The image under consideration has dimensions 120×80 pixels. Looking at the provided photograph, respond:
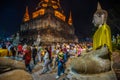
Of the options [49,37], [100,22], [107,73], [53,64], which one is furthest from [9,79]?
[49,37]

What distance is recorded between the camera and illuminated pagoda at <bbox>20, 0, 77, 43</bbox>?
5981 centimetres

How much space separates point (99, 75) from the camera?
3.68m

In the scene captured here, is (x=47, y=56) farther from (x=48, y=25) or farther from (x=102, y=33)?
(x=48, y=25)

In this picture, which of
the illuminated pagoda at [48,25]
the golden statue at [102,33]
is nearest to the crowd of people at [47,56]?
the golden statue at [102,33]

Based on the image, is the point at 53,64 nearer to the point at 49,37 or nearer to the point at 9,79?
the point at 9,79

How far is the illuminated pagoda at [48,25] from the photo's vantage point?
196 feet

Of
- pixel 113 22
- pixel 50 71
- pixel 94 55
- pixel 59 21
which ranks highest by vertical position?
pixel 59 21

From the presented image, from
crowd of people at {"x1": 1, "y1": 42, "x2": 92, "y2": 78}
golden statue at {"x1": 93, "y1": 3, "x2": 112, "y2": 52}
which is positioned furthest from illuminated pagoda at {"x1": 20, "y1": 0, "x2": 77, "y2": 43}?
golden statue at {"x1": 93, "y1": 3, "x2": 112, "y2": 52}

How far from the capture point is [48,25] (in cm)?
6191

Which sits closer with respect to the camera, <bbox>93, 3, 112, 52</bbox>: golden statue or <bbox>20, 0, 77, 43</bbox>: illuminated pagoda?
<bbox>93, 3, 112, 52</bbox>: golden statue

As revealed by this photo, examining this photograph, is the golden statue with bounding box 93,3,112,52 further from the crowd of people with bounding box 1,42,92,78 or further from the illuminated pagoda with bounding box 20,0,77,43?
the illuminated pagoda with bounding box 20,0,77,43

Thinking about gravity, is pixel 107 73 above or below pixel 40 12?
below

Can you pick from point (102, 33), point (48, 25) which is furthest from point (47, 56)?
point (48, 25)

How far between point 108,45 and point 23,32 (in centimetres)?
6731
